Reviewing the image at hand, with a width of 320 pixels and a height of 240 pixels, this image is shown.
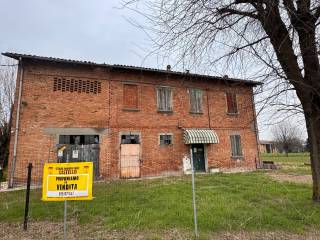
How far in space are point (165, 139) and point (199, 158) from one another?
9.17 feet

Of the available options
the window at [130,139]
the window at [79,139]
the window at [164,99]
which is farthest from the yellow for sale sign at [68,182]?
the window at [164,99]

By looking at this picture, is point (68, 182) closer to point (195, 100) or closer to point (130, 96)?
point (130, 96)

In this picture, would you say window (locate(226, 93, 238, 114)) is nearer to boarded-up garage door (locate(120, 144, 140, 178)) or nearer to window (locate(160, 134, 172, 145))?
window (locate(160, 134, 172, 145))

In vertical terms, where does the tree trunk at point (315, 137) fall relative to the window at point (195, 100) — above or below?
below

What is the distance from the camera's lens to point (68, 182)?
15.6 feet

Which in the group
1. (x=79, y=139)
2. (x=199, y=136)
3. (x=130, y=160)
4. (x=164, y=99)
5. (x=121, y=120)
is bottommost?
(x=130, y=160)

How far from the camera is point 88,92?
1473 cm

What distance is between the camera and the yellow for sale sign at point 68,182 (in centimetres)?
469

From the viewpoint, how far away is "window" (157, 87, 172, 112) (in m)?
16.5

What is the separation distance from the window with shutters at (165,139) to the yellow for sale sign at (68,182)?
37.2 feet

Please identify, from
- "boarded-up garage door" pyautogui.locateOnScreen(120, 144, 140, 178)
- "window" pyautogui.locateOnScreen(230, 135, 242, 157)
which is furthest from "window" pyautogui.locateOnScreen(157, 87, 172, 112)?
"window" pyautogui.locateOnScreen(230, 135, 242, 157)

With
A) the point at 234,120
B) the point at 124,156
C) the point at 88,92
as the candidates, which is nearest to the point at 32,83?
the point at 88,92

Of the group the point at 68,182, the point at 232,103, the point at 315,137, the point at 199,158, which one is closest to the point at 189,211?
the point at 68,182

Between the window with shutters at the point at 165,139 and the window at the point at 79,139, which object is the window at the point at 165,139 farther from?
the window at the point at 79,139
